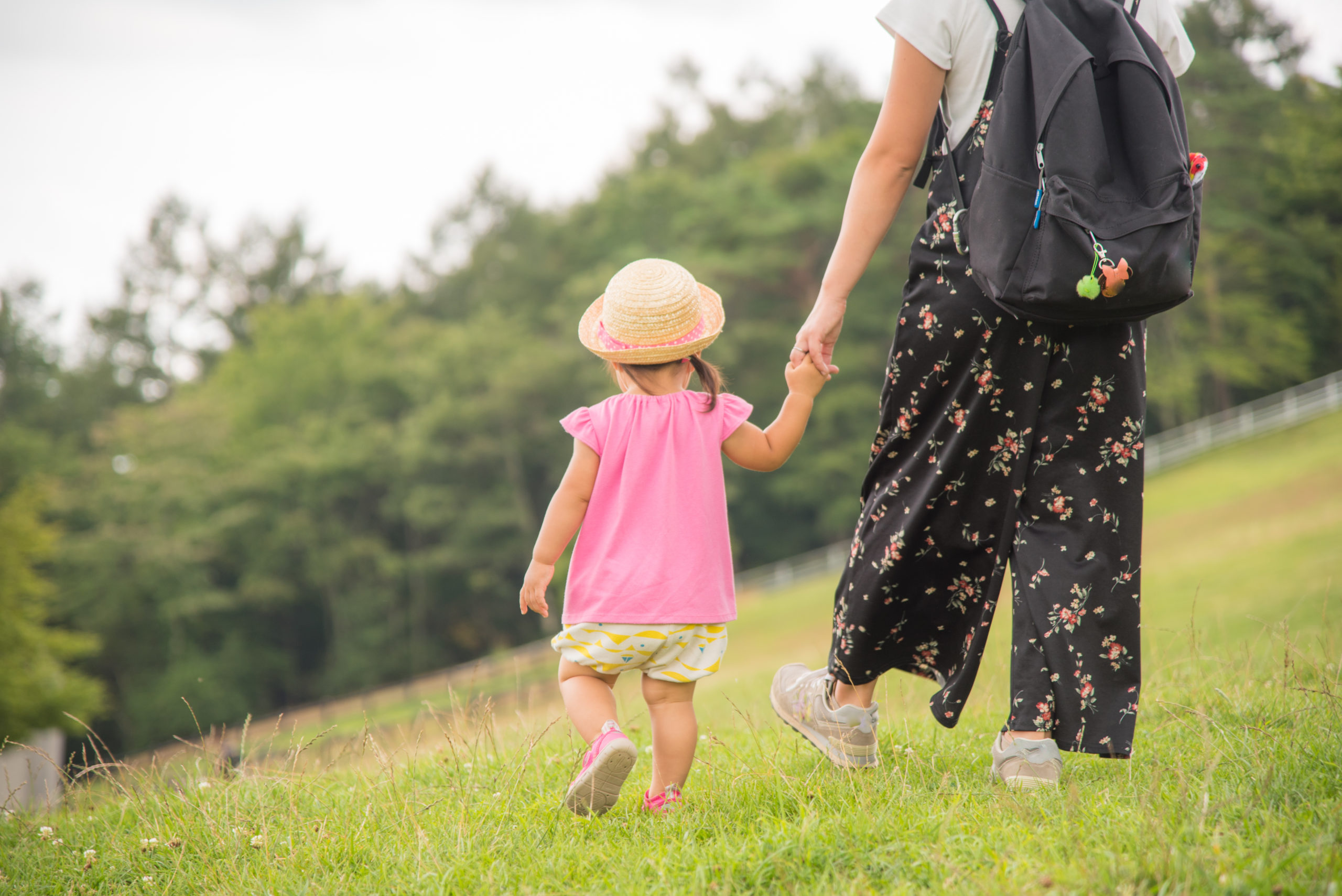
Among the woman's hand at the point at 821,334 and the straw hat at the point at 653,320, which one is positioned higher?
the straw hat at the point at 653,320

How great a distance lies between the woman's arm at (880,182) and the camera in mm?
2324

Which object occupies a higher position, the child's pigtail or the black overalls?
the child's pigtail

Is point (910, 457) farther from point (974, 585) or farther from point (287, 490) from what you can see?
point (287, 490)

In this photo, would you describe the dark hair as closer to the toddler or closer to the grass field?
the toddler

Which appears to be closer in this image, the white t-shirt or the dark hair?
the white t-shirt

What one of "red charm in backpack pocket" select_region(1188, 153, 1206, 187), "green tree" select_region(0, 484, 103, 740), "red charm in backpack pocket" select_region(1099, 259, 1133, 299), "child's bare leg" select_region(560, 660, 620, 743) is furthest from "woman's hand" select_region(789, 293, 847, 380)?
"green tree" select_region(0, 484, 103, 740)

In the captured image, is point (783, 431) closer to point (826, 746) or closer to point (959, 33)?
point (826, 746)

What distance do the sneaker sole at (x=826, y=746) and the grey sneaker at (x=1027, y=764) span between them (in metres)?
0.34

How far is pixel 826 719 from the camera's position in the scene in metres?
2.67

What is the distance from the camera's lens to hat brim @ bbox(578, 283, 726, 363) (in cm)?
259

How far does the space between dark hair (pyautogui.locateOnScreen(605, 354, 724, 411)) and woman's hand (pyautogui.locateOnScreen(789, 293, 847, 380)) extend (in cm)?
24

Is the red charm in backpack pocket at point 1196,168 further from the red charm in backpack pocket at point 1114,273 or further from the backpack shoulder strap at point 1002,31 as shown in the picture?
the backpack shoulder strap at point 1002,31

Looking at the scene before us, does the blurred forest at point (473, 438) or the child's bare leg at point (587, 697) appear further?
the blurred forest at point (473, 438)

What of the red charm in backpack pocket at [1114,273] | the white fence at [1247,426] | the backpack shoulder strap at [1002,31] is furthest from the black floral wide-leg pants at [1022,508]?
the white fence at [1247,426]
